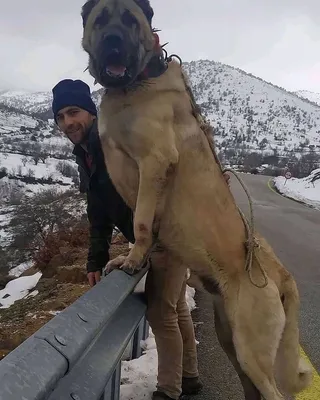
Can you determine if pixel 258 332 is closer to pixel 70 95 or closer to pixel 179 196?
→ pixel 179 196

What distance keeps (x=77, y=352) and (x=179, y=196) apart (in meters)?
1.35

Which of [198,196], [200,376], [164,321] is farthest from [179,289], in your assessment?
[200,376]

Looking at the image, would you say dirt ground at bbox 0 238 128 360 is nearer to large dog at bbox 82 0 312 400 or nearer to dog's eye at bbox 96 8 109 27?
large dog at bbox 82 0 312 400

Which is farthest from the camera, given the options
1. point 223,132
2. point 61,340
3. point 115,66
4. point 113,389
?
point 223,132

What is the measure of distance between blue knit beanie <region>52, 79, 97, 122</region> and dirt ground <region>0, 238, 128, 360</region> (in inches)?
78.2

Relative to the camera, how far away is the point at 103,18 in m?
2.58

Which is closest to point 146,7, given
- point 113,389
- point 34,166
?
point 113,389

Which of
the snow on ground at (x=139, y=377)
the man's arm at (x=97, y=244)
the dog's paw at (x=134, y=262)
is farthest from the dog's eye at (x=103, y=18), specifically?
the snow on ground at (x=139, y=377)

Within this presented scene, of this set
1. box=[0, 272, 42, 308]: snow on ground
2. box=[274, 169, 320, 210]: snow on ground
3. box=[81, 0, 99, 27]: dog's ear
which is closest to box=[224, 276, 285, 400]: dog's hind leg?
box=[81, 0, 99, 27]: dog's ear

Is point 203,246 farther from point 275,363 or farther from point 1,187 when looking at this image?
point 1,187

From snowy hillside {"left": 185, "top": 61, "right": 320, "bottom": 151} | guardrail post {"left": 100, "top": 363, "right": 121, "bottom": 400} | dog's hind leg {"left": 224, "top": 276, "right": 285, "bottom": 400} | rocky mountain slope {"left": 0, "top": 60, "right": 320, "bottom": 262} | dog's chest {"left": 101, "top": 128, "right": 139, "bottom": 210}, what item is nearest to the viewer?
guardrail post {"left": 100, "top": 363, "right": 121, "bottom": 400}

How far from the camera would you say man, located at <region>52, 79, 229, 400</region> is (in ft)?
8.90

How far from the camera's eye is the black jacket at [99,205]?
2.92 metres

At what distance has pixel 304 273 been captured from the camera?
6.78m
